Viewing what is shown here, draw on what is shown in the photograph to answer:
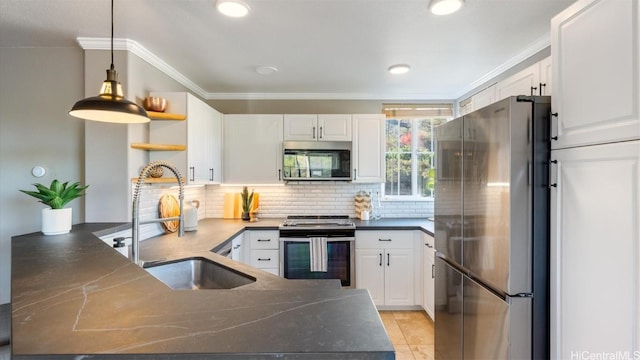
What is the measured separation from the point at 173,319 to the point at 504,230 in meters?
1.52

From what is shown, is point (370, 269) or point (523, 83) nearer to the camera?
point (523, 83)

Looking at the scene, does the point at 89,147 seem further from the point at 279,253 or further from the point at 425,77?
the point at 425,77

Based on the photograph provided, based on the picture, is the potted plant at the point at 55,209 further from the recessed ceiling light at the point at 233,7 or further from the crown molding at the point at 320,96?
the crown molding at the point at 320,96

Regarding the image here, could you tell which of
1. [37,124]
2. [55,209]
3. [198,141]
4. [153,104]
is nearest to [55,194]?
[55,209]

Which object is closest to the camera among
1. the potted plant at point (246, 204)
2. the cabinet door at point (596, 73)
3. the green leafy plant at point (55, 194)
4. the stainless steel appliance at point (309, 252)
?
the cabinet door at point (596, 73)

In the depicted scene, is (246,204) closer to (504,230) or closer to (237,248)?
(237,248)

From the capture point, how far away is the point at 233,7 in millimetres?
1735

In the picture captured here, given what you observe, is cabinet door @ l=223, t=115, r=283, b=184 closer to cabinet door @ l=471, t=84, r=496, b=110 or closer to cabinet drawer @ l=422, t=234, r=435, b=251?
cabinet drawer @ l=422, t=234, r=435, b=251

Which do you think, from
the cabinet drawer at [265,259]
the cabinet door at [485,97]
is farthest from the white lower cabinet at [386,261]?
the cabinet door at [485,97]

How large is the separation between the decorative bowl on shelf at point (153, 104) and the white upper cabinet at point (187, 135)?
0.09m

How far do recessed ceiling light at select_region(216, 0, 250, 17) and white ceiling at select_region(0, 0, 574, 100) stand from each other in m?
0.05

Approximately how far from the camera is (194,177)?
8.83 feet

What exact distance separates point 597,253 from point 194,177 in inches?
106

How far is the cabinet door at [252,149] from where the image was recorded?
3.41 metres
